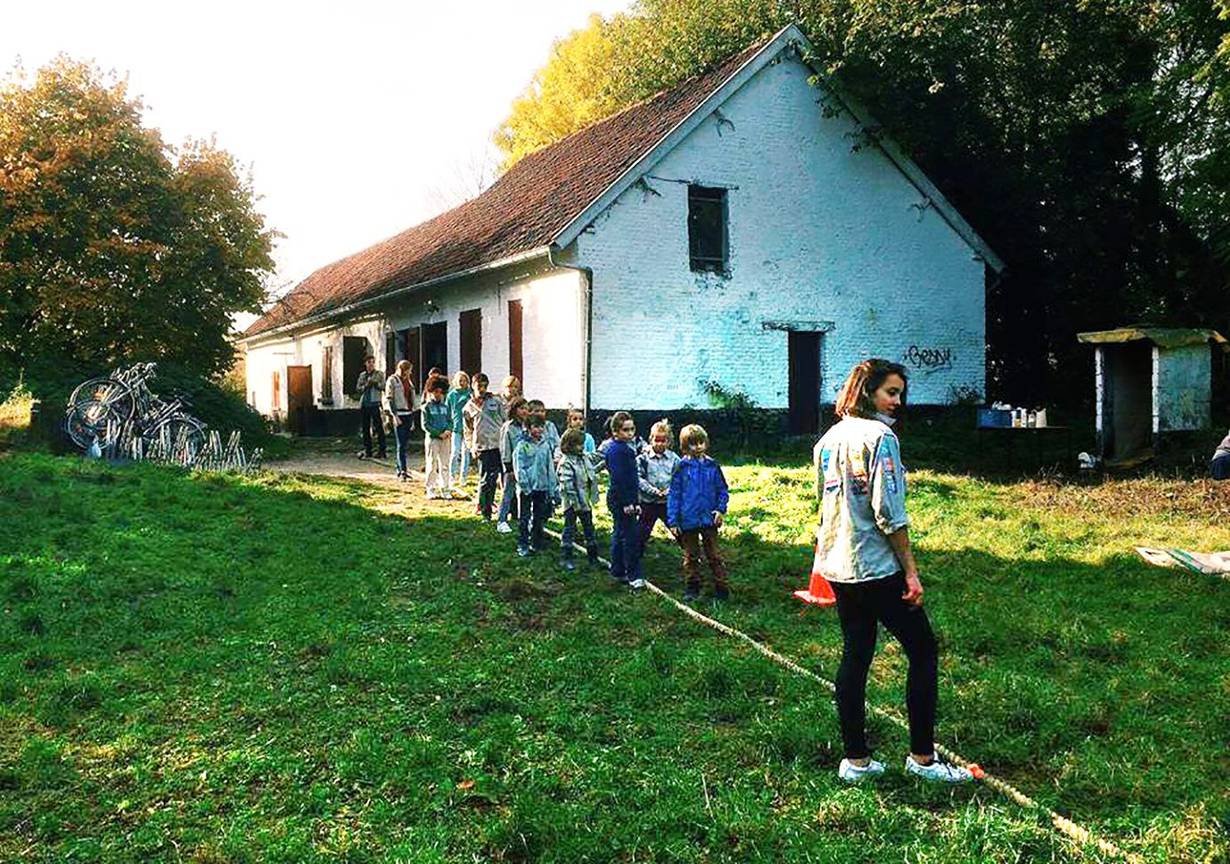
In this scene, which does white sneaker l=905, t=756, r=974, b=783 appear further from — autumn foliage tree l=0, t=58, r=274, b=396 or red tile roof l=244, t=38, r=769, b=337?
autumn foliage tree l=0, t=58, r=274, b=396

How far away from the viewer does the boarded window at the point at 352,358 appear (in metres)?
25.9

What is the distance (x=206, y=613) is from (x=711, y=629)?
3774mm

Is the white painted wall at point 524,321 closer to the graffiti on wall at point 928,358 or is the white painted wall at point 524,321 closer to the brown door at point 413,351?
the brown door at point 413,351

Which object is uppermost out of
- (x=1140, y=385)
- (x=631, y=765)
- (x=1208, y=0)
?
(x=1208, y=0)

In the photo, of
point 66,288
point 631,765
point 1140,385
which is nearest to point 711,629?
point 631,765

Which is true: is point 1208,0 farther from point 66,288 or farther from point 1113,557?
point 66,288

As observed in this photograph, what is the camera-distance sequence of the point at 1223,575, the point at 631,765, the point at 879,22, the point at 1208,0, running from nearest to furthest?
the point at 631,765
the point at 1223,575
the point at 1208,0
the point at 879,22

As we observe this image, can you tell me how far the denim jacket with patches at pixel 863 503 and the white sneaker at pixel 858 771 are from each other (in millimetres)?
827

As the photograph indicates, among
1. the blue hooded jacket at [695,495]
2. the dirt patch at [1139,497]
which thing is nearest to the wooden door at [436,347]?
the dirt patch at [1139,497]

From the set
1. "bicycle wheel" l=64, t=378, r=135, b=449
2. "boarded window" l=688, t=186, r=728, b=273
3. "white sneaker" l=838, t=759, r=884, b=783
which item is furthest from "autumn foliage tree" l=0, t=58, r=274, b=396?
"white sneaker" l=838, t=759, r=884, b=783

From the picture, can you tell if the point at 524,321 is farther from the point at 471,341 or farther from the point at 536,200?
the point at 536,200

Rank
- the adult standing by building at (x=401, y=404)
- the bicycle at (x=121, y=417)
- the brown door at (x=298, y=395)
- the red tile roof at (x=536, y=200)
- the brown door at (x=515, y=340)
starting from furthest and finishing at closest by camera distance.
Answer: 1. the brown door at (x=298, y=395)
2. the brown door at (x=515, y=340)
3. the red tile roof at (x=536, y=200)
4. the bicycle at (x=121, y=417)
5. the adult standing by building at (x=401, y=404)

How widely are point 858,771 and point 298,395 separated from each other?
2757cm

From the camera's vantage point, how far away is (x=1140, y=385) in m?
16.5
